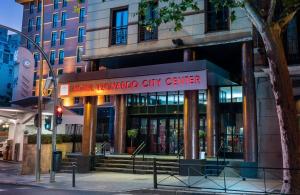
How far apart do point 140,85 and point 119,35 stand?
454 centimetres

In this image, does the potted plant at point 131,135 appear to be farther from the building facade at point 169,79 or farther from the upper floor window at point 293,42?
the upper floor window at point 293,42

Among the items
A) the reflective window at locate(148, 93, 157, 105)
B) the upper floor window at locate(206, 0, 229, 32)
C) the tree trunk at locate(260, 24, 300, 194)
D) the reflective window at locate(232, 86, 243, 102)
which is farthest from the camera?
the reflective window at locate(148, 93, 157, 105)

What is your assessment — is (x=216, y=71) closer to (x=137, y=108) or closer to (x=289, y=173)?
(x=289, y=173)

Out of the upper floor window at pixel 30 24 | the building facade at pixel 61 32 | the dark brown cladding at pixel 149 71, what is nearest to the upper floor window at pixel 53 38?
the building facade at pixel 61 32

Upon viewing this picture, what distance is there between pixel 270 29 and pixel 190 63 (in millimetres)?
6100

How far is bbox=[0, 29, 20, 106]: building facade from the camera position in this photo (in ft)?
228

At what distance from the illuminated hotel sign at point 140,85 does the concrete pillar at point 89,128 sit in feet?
3.32

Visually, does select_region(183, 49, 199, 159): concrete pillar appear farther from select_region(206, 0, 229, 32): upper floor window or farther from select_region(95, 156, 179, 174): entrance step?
select_region(206, 0, 229, 32): upper floor window

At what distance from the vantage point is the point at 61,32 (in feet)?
190

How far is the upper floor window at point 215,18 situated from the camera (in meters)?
18.8

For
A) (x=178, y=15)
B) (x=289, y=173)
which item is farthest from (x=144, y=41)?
(x=289, y=173)

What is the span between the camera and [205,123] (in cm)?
2512

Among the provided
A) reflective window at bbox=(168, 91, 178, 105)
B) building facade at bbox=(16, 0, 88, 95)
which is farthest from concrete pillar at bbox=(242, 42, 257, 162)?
building facade at bbox=(16, 0, 88, 95)

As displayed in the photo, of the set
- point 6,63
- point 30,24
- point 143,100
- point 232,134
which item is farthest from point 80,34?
point 232,134
